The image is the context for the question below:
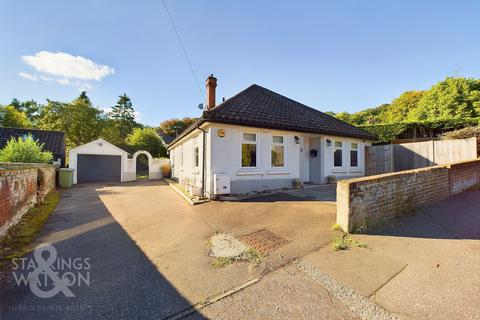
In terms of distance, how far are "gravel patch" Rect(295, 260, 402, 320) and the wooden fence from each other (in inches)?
479

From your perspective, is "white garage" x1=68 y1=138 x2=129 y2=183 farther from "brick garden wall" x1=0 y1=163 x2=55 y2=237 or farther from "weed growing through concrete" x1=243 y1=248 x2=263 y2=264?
"weed growing through concrete" x1=243 y1=248 x2=263 y2=264

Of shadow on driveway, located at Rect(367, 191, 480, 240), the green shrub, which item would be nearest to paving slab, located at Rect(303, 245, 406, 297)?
shadow on driveway, located at Rect(367, 191, 480, 240)

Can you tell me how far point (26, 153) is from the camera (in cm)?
1038

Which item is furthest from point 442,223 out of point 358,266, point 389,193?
point 358,266

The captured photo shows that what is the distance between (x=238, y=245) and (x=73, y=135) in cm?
3997

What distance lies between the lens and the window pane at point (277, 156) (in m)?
9.70

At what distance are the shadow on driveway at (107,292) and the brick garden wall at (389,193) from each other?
367 centimetres

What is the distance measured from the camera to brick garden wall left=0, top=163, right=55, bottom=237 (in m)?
4.77

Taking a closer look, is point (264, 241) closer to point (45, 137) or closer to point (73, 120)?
point (45, 137)

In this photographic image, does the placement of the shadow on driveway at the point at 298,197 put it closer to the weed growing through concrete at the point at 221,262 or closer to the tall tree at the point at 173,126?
the weed growing through concrete at the point at 221,262

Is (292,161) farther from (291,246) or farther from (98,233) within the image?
(98,233)

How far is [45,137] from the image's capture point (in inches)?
785

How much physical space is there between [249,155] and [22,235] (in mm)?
7264

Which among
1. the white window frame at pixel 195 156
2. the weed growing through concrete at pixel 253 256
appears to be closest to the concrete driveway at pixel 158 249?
the weed growing through concrete at pixel 253 256
